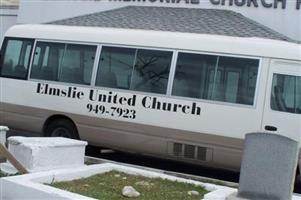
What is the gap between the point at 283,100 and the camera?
8.61 metres

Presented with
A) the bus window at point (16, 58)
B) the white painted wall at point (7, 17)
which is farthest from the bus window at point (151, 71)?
the white painted wall at point (7, 17)

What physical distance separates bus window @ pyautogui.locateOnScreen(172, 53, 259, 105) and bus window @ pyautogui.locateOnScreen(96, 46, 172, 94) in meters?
0.28

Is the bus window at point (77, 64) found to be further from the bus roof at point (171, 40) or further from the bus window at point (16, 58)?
the bus window at point (16, 58)

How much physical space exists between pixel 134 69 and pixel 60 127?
1.93 m

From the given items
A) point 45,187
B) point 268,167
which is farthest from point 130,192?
point 268,167

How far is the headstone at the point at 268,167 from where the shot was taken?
18.8 ft

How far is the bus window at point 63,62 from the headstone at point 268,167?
4.95m

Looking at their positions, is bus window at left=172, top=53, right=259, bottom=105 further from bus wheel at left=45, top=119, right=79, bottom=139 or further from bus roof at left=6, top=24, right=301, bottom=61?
bus wheel at left=45, top=119, right=79, bottom=139

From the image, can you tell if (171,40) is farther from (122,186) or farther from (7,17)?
(7,17)

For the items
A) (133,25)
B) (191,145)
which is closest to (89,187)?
(191,145)

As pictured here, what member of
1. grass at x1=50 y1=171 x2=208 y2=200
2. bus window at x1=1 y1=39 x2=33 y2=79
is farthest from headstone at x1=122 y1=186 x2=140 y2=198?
bus window at x1=1 y1=39 x2=33 y2=79

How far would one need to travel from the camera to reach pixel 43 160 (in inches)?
281

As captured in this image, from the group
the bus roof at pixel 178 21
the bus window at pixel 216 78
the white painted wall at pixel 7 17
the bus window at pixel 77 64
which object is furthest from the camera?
the white painted wall at pixel 7 17

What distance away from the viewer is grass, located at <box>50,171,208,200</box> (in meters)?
6.19
